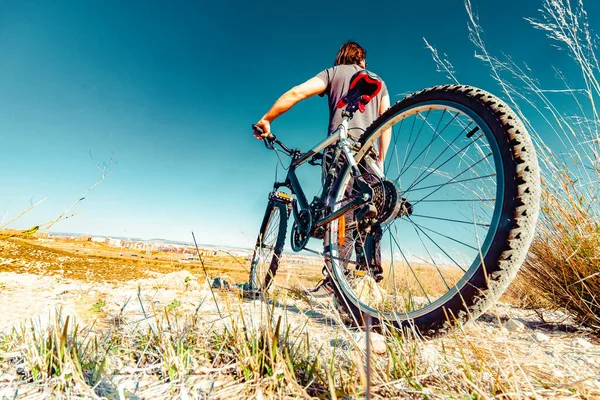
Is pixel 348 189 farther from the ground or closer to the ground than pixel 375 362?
farther from the ground

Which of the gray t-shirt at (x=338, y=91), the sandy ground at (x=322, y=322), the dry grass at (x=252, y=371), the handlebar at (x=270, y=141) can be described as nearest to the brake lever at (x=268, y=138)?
the handlebar at (x=270, y=141)

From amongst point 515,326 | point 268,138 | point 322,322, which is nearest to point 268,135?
point 268,138

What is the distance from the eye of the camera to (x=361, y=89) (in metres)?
2.34

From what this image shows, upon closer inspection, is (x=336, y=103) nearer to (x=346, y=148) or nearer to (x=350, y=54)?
(x=346, y=148)

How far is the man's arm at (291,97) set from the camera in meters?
2.81

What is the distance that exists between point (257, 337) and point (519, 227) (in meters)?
1.01

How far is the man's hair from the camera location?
3.36 metres

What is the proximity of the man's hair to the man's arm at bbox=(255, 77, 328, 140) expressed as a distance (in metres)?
0.60

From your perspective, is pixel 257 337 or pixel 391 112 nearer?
pixel 257 337

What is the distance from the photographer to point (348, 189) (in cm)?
268

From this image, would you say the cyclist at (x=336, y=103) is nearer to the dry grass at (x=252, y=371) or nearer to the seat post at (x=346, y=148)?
the seat post at (x=346, y=148)

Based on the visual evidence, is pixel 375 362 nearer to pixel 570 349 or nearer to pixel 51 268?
pixel 570 349

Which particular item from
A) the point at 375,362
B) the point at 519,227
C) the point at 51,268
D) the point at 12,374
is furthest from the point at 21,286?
the point at 519,227

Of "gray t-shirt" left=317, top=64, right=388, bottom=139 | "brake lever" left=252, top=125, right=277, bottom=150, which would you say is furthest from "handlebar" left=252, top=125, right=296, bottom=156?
"gray t-shirt" left=317, top=64, right=388, bottom=139
